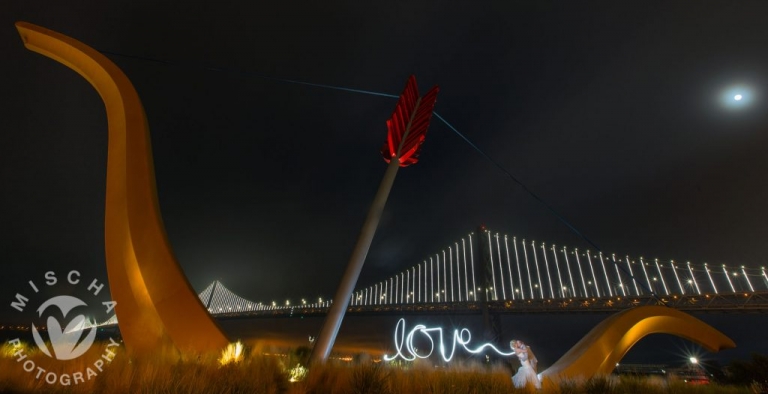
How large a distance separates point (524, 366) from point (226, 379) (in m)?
4.92

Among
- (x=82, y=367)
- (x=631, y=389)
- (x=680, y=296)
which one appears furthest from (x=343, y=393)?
(x=680, y=296)

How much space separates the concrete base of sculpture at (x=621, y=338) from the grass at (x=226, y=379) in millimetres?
2564

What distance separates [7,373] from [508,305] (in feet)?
194

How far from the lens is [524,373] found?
18.2 ft

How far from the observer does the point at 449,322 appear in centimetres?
5678

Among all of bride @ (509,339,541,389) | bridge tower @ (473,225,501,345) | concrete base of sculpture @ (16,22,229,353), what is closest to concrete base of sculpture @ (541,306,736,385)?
bride @ (509,339,541,389)

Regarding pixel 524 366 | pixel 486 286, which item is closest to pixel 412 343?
pixel 524 366

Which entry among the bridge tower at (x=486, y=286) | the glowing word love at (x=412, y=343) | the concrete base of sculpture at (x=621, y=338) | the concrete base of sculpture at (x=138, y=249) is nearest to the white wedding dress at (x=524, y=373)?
the concrete base of sculpture at (x=621, y=338)

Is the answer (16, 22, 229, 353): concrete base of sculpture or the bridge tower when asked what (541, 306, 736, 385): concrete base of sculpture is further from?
the bridge tower

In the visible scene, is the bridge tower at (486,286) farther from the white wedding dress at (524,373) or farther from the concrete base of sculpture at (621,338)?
the white wedding dress at (524,373)

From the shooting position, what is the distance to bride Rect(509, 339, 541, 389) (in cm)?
536

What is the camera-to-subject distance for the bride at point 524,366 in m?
5.36

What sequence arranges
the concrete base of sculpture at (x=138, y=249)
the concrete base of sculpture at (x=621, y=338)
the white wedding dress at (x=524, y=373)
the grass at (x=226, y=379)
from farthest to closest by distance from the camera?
1. the concrete base of sculpture at (x=621, y=338)
2. the white wedding dress at (x=524, y=373)
3. the concrete base of sculpture at (x=138, y=249)
4. the grass at (x=226, y=379)

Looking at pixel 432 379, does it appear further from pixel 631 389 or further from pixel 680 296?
pixel 680 296
